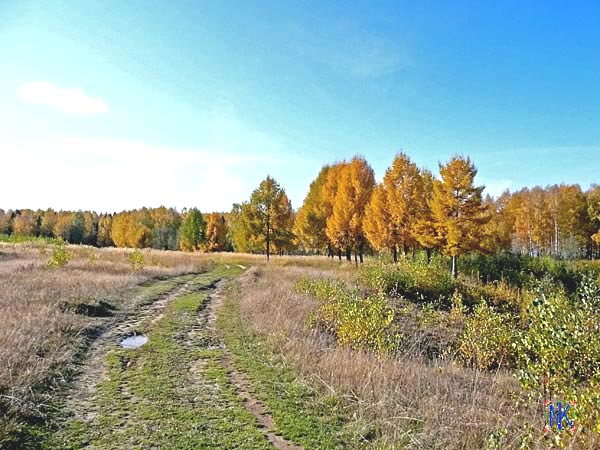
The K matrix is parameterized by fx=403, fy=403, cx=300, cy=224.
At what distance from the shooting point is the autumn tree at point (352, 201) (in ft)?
111

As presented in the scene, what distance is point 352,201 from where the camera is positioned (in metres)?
34.2

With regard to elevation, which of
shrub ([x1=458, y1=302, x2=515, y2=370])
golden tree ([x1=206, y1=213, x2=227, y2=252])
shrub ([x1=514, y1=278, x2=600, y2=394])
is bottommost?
shrub ([x1=458, y1=302, x2=515, y2=370])

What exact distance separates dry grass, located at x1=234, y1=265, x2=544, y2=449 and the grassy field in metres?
0.03

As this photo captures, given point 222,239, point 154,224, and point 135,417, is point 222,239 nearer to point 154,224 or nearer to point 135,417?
point 154,224

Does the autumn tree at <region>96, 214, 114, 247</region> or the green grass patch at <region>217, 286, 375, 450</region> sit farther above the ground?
the autumn tree at <region>96, 214, 114, 247</region>

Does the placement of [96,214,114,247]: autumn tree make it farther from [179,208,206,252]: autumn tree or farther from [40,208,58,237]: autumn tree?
[179,208,206,252]: autumn tree

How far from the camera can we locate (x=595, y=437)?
179 inches

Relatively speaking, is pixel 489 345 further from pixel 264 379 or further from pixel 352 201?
pixel 352 201

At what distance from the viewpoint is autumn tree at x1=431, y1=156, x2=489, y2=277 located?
29.2 metres

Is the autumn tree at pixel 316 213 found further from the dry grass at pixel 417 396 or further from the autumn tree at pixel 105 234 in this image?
the autumn tree at pixel 105 234

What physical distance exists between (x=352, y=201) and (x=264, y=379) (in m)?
27.8

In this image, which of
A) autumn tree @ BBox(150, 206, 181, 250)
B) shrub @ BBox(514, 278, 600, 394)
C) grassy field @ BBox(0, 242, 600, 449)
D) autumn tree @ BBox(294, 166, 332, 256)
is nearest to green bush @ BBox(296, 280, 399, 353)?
grassy field @ BBox(0, 242, 600, 449)

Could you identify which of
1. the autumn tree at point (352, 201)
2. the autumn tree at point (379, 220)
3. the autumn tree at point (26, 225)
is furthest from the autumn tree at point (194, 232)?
the autumn tree at point (26, 225)

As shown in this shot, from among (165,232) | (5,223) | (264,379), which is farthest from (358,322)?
(5,223)
